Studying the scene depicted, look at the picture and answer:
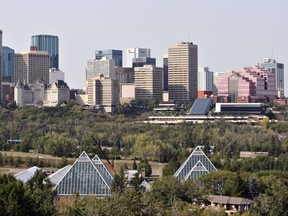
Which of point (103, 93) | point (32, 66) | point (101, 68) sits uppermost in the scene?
point (32, 66)

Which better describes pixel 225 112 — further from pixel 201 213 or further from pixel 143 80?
pixel 201 213

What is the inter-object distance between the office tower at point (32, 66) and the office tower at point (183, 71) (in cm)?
3353

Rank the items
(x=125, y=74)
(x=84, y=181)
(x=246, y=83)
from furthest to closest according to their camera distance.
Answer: (x=125, y=74) < (x=246, y=83) < (x=84, y=181)

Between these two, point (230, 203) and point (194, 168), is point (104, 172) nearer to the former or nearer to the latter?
point (194, 168)

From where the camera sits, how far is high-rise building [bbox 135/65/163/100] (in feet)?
537

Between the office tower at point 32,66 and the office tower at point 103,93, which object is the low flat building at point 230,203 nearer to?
the office tower at point 103,93

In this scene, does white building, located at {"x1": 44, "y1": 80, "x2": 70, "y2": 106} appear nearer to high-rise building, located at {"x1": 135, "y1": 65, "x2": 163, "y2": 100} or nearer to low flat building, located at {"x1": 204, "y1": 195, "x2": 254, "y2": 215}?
high-rise building, located at {"x1": 135, "y1": 65, "x2": 163, "y2": 100}

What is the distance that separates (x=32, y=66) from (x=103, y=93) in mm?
41032

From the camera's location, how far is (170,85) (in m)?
167

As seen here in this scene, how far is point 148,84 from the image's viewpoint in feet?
538

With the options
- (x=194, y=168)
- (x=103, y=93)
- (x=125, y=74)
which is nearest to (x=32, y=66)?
(x=125, y=74)

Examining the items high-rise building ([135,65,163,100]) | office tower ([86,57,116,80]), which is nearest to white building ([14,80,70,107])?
high-rise building ([135,65,163,100])

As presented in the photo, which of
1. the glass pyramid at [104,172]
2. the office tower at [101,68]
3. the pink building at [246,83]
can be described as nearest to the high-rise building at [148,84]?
the office tower at [101,68]

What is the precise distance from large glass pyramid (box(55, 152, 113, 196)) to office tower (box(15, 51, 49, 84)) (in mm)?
130606
